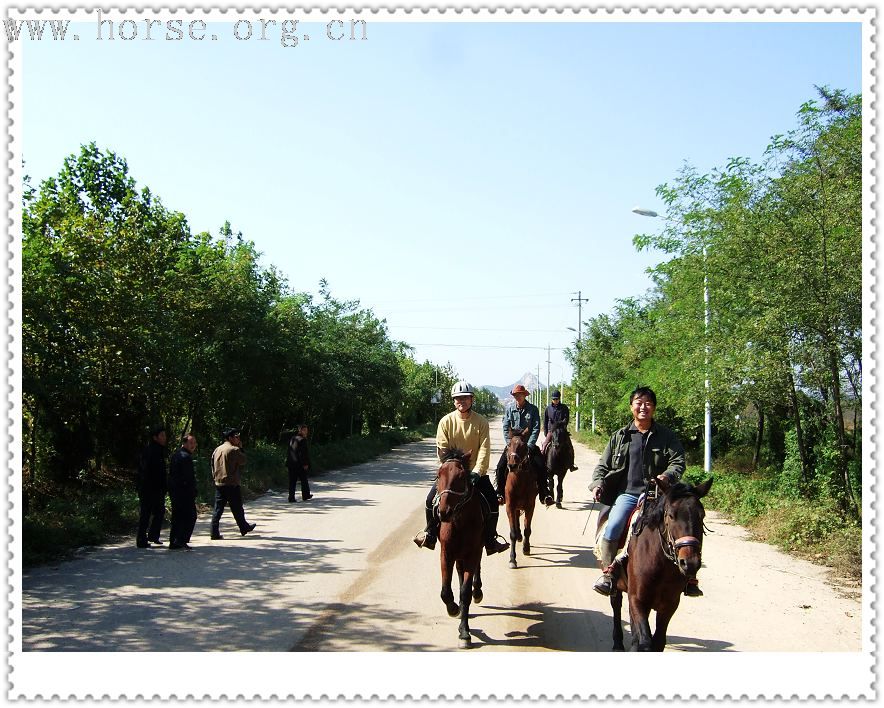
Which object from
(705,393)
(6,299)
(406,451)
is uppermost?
(6,299)

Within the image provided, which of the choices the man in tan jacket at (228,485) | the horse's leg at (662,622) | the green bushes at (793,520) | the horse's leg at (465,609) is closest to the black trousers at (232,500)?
the man in tan jacket at (228,485)

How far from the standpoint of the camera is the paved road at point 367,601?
6520 millimetres

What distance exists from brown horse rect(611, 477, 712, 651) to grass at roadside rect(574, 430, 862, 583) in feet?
8.77

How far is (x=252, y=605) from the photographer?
766cm

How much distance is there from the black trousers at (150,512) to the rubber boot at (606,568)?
7.47 meters

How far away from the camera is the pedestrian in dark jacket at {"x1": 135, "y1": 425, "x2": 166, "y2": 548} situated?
10.9m

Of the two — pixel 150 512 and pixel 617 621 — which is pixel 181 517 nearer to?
pixel 150 512

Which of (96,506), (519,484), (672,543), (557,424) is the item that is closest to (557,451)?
(557,424)

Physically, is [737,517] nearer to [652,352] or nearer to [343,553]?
[343,553]

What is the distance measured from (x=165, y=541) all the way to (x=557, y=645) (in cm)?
759

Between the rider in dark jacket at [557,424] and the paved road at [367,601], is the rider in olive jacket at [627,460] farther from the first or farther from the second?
the rider in dark jacket at [557,424]

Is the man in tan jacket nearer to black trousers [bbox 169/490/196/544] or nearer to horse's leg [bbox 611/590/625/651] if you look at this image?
black trousers [bbox 169/490/196/544]

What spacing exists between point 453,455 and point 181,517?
5.76 m
